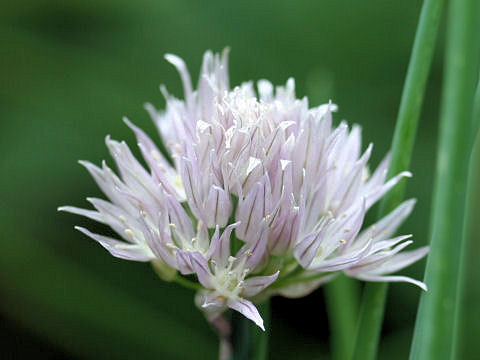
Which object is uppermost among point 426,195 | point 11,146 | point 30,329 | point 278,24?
point 278,24

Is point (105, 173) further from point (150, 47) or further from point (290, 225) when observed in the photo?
point (150, 47)

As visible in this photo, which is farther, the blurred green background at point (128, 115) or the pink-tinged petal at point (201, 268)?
the blurred green background at point (128, 115)

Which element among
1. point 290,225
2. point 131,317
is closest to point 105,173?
point 290,225

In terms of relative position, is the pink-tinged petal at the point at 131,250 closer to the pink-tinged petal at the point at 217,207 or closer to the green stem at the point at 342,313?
the pink-tinged petal at the point at 217,207

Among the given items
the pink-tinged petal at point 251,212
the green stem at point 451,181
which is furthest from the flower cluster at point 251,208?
the green stem at point 451,181

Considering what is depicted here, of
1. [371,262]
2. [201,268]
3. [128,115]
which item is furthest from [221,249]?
[128,115]

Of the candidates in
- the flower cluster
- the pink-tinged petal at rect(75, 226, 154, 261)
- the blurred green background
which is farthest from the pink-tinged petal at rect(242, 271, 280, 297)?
the blurred green background

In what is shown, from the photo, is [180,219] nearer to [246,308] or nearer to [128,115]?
[246,308]
